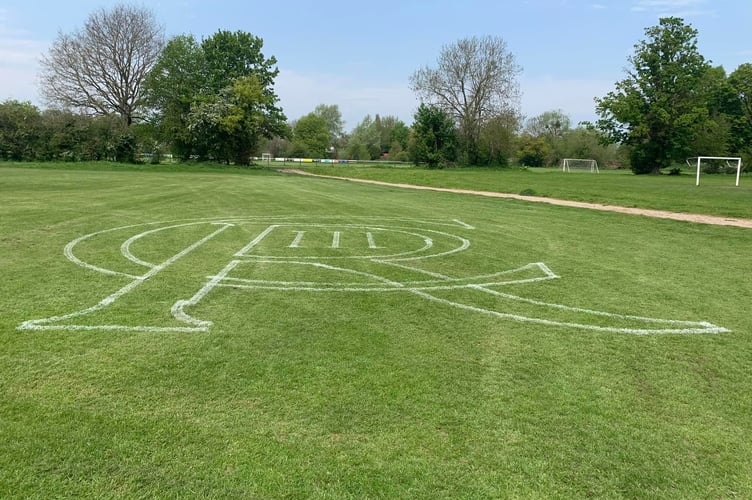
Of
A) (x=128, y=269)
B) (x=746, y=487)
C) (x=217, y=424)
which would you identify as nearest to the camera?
(x=746, y=487)

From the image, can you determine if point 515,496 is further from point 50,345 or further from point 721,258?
point 721,258

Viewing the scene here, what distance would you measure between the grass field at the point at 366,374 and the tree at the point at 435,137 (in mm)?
49264

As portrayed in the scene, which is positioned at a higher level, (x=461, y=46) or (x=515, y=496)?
(x=461, y=46)

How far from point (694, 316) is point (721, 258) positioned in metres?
4.33

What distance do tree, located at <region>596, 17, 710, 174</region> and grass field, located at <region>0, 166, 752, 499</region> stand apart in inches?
2048

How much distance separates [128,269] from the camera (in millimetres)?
6699

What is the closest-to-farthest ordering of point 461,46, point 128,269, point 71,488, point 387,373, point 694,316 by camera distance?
1. point 71,488
2. point 387,373
3. point 694,316
4. point 128,269
5. point 461,46

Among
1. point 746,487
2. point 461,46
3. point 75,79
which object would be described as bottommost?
point 746,487

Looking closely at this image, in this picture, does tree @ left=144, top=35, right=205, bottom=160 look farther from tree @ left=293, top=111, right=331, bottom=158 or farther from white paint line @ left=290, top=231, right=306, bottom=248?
tree @ left=293, top=111, right=331, bottom=158

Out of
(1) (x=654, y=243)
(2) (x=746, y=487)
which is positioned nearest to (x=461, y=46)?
(1) (x=654, y=243)

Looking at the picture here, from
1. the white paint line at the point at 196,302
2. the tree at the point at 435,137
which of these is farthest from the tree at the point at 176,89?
the white paint line at the point at 196,302

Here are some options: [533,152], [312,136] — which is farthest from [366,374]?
[312,136]

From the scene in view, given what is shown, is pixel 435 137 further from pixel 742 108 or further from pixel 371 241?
pixel 371 241

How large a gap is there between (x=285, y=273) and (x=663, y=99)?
2276 inches
